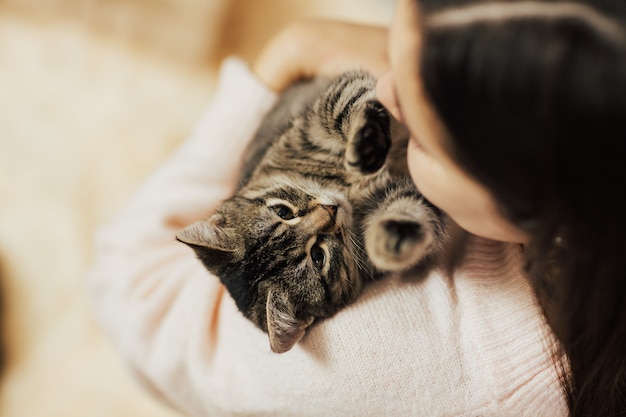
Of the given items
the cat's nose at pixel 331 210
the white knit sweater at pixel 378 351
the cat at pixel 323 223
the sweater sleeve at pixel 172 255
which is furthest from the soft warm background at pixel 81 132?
the cat's nose at pixel 331 210

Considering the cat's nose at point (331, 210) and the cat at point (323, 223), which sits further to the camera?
the cat's nose at point (331, 210)

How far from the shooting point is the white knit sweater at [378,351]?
0.85 meters

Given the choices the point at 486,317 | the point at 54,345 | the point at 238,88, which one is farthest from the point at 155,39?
the point at 486,317

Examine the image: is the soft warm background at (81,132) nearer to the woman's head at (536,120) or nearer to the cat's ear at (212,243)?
the cat's ear at (212,243)

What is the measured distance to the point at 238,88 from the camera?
4.18 ft

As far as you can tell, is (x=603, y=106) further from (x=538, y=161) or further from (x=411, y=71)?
(x=411, y=71)

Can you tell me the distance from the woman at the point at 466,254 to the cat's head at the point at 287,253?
2.2 inches

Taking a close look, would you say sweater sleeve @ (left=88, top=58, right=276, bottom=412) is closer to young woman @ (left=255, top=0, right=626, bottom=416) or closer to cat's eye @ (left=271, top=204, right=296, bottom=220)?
cat's eye @ (left=271, top=204, right=296, bottom=220)

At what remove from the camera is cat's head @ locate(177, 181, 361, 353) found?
944mm

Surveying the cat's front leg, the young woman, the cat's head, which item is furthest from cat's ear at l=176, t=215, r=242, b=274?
the young woman

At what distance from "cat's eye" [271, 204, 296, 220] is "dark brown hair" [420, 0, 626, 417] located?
46cm

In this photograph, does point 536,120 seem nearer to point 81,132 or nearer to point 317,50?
point 317,50

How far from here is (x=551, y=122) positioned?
52 centimetres

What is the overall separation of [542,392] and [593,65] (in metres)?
0.57
